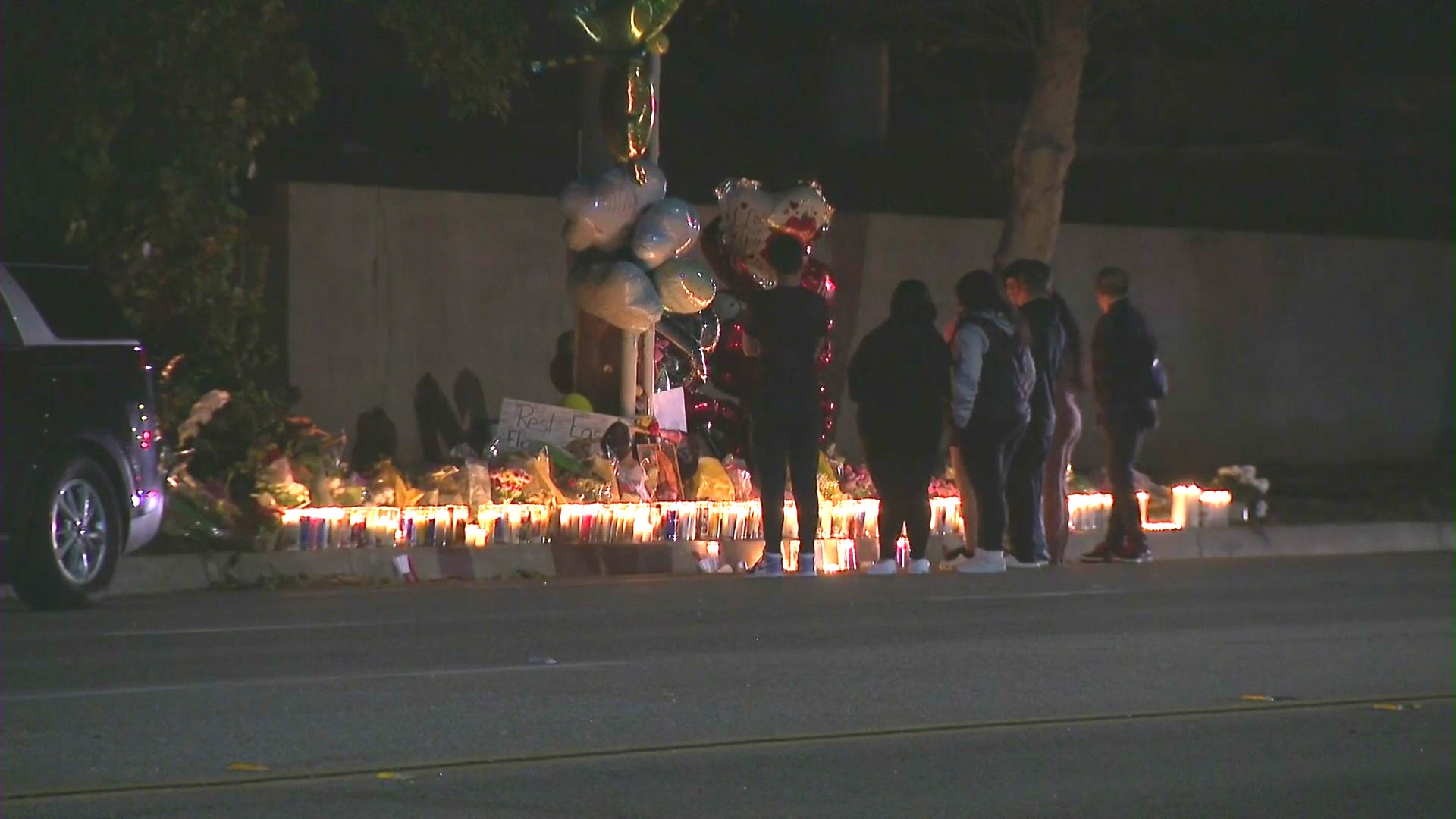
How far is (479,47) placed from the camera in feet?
50.0

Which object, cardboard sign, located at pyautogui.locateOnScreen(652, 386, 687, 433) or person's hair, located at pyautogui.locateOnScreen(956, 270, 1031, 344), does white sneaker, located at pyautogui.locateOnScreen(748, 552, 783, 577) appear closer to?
person's hair, located at pyautogui.locateOnScreen(956, 270, 1031, 344)

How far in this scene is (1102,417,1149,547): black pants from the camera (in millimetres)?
14734

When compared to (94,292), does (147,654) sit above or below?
below

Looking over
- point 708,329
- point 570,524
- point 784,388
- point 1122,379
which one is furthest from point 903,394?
point 708,329

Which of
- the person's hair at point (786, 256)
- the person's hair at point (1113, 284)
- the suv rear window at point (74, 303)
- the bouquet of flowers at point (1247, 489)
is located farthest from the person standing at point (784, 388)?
the bouquet of flowers at point (1247, 489)

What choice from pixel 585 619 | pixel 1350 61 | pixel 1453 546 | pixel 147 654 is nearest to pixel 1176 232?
pixel 1453 546

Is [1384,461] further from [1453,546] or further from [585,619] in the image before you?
[585,619]

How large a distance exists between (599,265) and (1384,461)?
485 inches

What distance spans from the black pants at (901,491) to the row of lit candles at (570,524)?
1.16ft

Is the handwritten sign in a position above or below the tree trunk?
below

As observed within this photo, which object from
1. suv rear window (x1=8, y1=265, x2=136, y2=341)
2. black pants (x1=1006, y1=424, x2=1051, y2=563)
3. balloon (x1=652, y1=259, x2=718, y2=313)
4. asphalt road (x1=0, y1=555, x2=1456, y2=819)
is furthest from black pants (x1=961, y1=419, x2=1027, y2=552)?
suv rear window (x1=8, y1=265, x2=136, y2=341)

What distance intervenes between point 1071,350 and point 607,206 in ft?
10.8

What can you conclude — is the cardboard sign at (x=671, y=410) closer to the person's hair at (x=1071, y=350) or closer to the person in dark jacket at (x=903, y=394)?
the person in dark jacket at (x=903, y=394)

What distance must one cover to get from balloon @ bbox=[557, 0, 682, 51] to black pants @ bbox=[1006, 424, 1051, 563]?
381 centimetres
